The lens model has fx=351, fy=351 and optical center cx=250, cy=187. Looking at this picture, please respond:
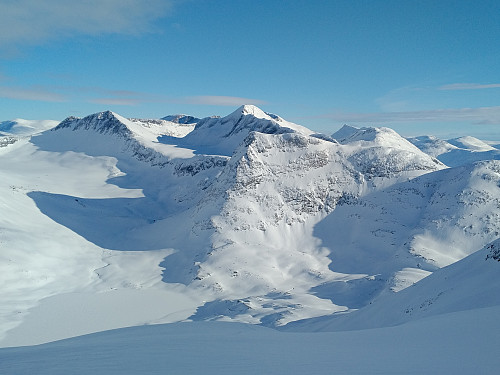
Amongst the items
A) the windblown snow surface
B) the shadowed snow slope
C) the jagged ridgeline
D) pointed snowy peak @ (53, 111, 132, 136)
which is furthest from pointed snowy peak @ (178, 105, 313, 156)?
the shadowed snow slope

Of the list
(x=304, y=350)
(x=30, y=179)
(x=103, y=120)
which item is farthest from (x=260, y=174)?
(x=103, y=120)

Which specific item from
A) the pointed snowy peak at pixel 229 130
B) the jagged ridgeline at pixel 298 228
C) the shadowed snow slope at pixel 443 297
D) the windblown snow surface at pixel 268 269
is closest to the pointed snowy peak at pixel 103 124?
the pointed snowy peak at pixel 229 130

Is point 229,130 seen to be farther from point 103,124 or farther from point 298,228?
point 298,228

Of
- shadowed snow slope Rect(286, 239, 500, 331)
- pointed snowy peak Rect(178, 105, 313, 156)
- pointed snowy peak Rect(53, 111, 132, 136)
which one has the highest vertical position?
pointed snowy peak Rect(53, 111, 132, 136)

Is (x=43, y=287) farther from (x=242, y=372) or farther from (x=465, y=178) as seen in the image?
(x=465, y=178)

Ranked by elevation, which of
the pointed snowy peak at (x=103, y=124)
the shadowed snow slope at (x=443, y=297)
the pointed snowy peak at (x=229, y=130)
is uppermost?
the pointed snowy peak at (x=103, y=124)

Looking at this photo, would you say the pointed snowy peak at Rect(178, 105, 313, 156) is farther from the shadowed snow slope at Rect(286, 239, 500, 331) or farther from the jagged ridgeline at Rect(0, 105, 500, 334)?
the shadowed snow slope at Rect(286, 239, 500, 331)

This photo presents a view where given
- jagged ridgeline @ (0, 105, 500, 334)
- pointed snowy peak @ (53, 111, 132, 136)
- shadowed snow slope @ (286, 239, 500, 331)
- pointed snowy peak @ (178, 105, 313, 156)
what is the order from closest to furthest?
1. shadowed snow slope @ (286, 239, 500, 331)
2. jagged ridgeline @ (0, 105, 500, 334)
3. pointed snowy peak @ (178, 105, 313, 156)
4. pointed snowy peak @ (53, 111, 132, 136)

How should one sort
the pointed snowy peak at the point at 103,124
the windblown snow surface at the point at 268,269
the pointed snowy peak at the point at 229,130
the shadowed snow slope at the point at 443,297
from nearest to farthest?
the windblown snow surface at the point at 268,269 < the shadowed snow slope at the point at 443,297 < the pointed snowy peak at the point at 229,130 < the pointed snowy peak at the point at 103,124

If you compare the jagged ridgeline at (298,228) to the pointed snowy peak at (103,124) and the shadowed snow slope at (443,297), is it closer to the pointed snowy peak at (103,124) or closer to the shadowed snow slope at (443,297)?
the shadowed snow slope at (443,297)

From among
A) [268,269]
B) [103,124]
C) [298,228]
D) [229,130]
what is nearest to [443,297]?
[268,269]

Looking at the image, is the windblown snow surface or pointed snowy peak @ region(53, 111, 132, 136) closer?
the windblown snow surface
